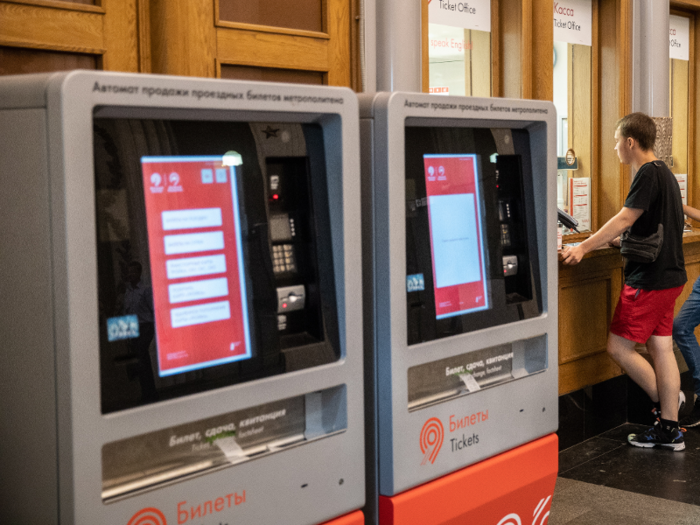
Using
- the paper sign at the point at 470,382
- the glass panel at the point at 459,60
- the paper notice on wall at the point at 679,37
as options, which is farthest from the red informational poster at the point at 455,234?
the paper notice on wall at the point at 679,37

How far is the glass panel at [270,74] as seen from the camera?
2.77 metres

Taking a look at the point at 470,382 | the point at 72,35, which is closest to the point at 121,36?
the point at 72,35

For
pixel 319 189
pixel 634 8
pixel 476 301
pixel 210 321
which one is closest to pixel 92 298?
pixel 210 321

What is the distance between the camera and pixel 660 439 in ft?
14.5

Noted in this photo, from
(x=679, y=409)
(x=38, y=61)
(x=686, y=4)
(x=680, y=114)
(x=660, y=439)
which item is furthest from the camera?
(x=680, y=114)

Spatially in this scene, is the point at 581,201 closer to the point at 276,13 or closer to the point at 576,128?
the point at 576,128

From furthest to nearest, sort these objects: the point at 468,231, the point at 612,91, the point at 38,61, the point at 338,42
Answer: the point at 612,91 < the point at 338,42 < the point at 38,61 < the point at 468,231

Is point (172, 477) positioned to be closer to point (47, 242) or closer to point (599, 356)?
point (47, 242)

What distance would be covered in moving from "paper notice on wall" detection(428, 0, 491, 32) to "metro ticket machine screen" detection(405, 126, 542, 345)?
1.94 m

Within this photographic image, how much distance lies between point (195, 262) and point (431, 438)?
790 mm

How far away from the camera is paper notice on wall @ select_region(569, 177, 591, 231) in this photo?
4.98 metres

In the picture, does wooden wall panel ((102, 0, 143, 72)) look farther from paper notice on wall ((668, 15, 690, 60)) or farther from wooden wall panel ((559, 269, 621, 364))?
paper notice on wall ((668, 15, 690, 60))

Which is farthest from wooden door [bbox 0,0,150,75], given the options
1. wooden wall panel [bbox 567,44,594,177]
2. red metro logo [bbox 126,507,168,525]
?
wooden wall panel [bbox 567,44,594,177]

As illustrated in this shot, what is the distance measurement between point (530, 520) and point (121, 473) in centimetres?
135
